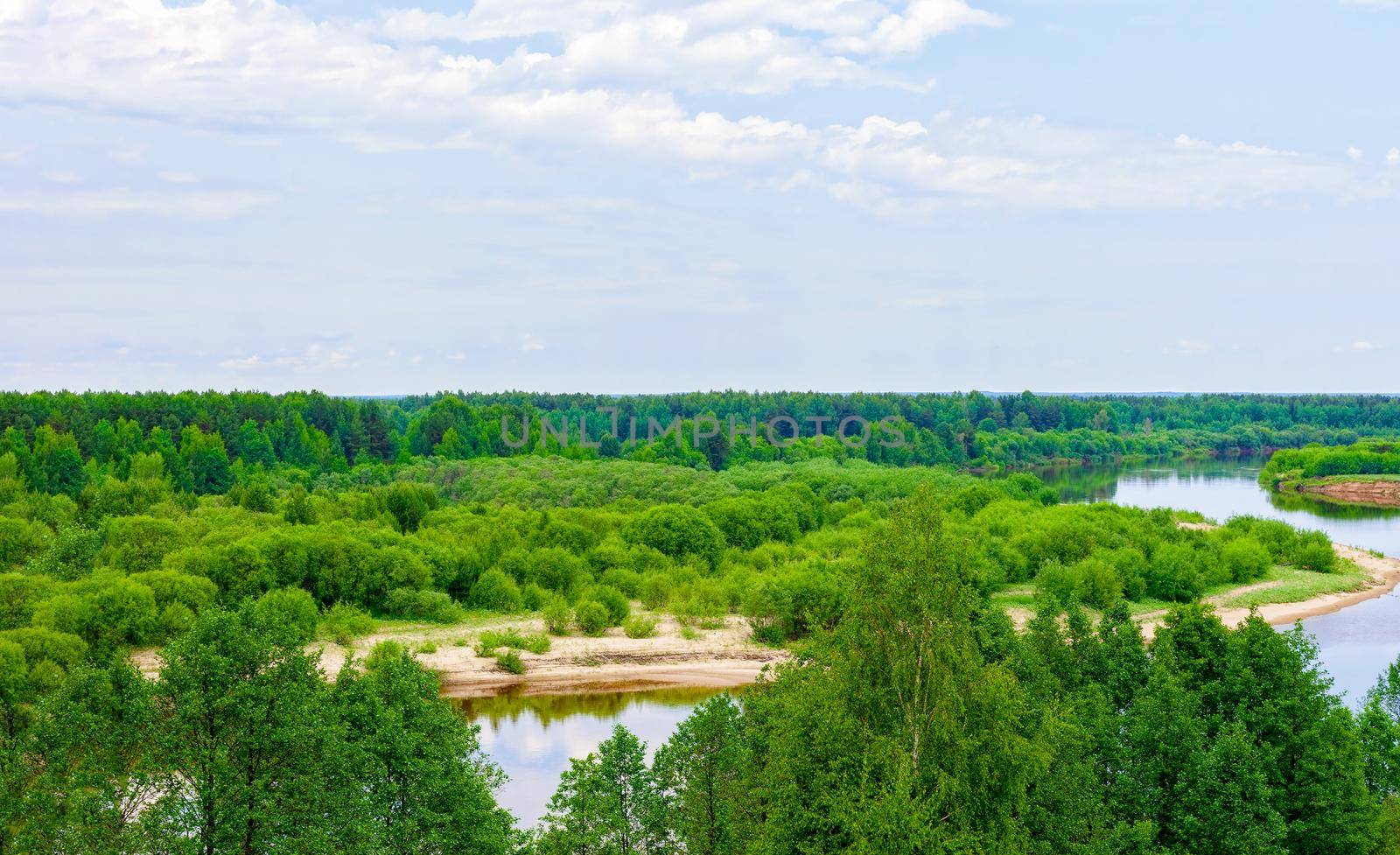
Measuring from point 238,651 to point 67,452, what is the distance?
246ft

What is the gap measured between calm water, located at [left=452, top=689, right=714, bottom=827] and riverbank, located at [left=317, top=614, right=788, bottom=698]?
3.78 feet

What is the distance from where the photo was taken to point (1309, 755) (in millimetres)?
22438

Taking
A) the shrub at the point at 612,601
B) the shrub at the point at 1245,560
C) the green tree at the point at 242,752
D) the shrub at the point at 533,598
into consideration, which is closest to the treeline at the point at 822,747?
the green tree at the point at 242,752

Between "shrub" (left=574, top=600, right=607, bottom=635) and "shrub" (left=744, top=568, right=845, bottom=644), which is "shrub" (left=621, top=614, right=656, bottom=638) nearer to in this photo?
"shrub" (left=574, top=600, right=607, bottom=635)

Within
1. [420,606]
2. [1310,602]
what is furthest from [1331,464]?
[420,606]

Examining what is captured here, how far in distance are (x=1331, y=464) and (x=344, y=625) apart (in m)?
118

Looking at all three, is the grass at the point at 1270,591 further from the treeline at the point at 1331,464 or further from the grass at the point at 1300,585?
the treeline at the point at 1331,464

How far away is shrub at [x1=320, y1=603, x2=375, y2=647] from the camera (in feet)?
155

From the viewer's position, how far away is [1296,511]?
102625mm

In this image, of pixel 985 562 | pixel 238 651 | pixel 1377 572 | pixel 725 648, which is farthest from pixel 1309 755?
pixel 1377 572

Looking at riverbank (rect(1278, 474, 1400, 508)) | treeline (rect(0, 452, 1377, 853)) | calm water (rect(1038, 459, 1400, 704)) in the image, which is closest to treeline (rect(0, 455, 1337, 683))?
calm water (rect(1038, 459, 1400, 704))

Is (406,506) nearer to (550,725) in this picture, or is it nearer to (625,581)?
(625,581)

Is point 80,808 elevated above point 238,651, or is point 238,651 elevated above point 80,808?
point 238,651

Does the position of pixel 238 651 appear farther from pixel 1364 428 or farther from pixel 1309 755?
pixel 1364 428
